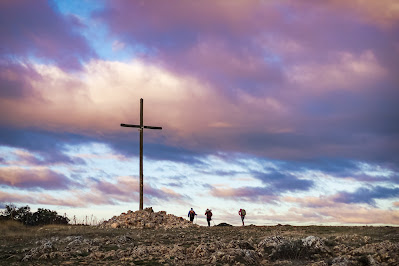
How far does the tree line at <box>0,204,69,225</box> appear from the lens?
4934 cm

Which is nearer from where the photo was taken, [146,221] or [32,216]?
[146,221]

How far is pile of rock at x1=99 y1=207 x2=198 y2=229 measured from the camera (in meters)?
35.5

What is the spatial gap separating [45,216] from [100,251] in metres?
37.0

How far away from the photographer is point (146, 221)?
118 ft

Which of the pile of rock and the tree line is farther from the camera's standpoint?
the tree line

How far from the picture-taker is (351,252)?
16.5 metres

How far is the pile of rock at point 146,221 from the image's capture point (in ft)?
116

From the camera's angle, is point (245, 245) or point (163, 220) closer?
point (245, 245)

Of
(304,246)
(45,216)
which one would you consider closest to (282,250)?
(304,246)

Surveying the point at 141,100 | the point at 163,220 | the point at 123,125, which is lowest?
the point at 163,220

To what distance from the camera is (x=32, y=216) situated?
2026 inches

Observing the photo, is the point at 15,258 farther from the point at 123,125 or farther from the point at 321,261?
the point at 123,125

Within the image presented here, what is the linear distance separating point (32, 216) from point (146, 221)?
70.8 ft

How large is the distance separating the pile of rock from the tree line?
13.0 m
